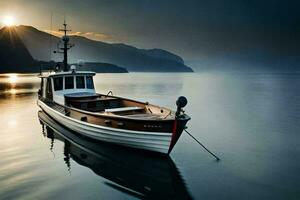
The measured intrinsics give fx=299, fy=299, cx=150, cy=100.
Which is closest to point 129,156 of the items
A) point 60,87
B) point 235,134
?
point 235,134

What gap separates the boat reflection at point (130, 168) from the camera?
13039 millimetres

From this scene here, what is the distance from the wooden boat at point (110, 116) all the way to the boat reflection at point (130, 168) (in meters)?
0.58

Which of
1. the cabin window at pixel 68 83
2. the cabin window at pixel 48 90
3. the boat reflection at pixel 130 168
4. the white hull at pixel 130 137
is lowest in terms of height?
the boat reflection at pixel 130 168

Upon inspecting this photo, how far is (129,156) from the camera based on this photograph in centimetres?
1744

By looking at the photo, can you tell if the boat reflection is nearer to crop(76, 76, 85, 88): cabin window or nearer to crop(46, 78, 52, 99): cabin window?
crop(76, 76, 85, 88): cabin window

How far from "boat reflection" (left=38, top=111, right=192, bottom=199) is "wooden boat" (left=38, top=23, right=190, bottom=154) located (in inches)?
22.9

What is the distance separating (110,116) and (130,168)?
3.50 m

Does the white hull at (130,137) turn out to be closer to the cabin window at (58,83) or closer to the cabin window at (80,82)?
the cabin window at (80,82)

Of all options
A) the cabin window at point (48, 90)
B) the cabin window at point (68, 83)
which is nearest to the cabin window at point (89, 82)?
the cabin window at point (68, 83)

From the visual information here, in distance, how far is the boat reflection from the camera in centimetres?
1304

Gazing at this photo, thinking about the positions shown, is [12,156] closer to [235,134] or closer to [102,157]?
[102,157]

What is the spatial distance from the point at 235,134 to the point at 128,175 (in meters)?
13.1

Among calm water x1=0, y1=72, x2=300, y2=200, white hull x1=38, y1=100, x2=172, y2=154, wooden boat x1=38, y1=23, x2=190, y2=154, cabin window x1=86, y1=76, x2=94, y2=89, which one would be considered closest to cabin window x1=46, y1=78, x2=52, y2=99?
wooden boat x1=38, y1=23, x2=190, y2=154

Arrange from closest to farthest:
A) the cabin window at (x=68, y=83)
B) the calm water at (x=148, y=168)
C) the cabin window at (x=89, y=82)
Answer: the calm water at (x=148, y=168), the cabin window at (x=68, y=83), the cabin window at (x=89, y=82)
